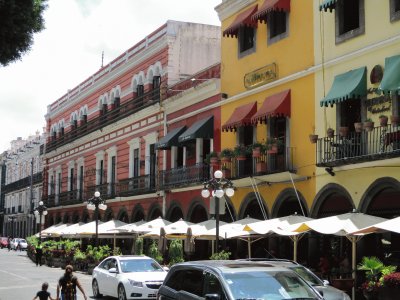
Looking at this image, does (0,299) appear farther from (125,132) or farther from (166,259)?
(125,132)

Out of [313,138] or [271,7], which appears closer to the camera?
[313,138]

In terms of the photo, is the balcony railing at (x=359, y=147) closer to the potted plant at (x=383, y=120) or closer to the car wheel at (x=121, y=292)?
the potted plant at (x=383, y=120)

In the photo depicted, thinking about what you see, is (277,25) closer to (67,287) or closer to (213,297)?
(67,287)

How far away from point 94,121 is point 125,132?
19.7 ft

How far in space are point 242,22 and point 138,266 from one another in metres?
10.3

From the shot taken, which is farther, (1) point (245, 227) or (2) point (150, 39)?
(2) point (150, 39)

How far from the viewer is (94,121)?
42844 millimetres

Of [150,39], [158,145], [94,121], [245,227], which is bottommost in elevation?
[245,227]

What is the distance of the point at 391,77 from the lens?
17500 millimetres

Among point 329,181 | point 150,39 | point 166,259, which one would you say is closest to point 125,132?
point 150,39

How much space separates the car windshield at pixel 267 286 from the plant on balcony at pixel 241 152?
13.9 m

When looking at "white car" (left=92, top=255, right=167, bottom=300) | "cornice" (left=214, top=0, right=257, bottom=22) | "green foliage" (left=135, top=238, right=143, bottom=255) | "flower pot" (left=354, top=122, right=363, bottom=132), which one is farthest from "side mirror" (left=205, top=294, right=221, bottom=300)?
"green foliage" (left=135, top=238, right=143, bottom=255)

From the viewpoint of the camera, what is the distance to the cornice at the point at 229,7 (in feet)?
86.3

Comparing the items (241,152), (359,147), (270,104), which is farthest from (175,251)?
(359,147)
